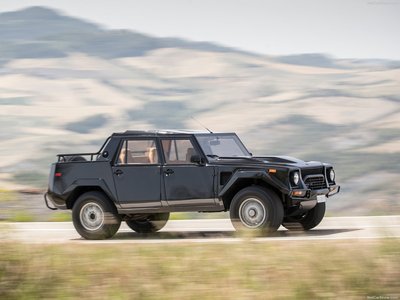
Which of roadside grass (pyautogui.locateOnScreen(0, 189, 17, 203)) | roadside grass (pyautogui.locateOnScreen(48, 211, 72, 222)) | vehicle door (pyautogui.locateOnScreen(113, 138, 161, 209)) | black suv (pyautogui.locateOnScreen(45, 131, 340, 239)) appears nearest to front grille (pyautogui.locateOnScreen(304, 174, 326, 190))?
black suv (pyautogui.locateOnScreen(45, 131, 340, 239))

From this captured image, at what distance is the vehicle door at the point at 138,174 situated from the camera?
53.0 ft

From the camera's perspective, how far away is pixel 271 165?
1549 centimetres

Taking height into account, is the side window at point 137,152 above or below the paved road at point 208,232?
above

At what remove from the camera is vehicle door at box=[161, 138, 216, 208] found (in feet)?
52.0

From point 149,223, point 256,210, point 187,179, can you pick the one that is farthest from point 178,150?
point 149,223

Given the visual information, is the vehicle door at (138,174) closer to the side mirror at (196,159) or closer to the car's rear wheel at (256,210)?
the side mirror at (196,159)

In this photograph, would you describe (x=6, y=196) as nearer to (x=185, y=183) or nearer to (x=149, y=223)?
(x=185, y=183)

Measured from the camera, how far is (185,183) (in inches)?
628

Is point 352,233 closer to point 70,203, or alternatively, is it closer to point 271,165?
point 271,165

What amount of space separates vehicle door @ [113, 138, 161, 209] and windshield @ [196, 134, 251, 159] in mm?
744

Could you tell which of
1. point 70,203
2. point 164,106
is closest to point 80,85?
point 164,106

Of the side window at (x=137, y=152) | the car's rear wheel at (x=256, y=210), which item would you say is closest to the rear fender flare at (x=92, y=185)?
the side window at (x=137, y=152)

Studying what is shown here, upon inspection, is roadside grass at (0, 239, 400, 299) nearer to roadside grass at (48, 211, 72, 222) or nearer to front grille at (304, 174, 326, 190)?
front grille at (304, 174, 326, 190)

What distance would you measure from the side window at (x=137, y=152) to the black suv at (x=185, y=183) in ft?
0.05
